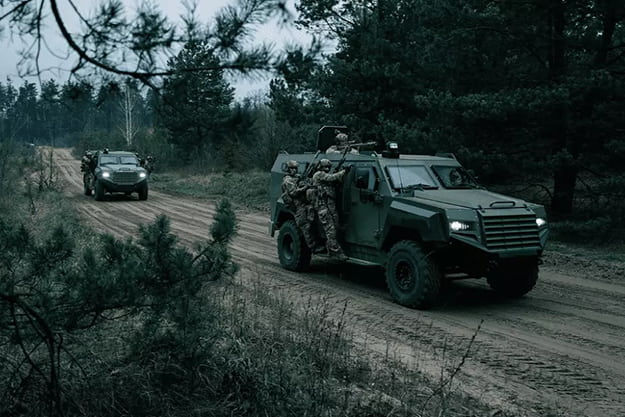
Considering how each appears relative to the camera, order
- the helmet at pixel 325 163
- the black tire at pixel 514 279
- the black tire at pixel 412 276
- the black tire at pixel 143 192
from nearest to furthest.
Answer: the black tire at pixel 412 276 → the black tire at pixel 514 279 → the helmet at pixel 325 163 → the black tire at pixel 143 192

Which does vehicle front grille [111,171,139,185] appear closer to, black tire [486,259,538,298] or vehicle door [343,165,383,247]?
vehicle door [343,165,383,247]

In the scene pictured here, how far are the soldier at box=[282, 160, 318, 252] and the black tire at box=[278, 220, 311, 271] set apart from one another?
305 millimetres

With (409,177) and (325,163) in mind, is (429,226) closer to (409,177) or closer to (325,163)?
(409,177)

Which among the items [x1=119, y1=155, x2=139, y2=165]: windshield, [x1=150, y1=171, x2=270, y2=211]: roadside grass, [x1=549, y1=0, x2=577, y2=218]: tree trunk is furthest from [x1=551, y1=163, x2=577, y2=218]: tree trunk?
[x1=119, y1=155, x2=139, y2=165]: windshield

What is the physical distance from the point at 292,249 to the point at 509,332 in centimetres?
405

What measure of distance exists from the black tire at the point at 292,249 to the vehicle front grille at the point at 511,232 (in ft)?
10.9

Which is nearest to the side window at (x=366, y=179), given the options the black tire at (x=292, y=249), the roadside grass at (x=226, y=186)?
the black tire at (x=292, y=249)

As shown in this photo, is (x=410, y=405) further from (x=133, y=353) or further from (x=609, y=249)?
(x=609, y=249)

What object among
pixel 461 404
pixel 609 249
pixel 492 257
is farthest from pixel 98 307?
Answer: pixel 609 249

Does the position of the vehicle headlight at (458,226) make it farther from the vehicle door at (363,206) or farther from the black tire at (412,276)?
the vehicle door at (363,206)

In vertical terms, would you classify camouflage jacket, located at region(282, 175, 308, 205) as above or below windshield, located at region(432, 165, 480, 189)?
below

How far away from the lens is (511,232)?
7059mm

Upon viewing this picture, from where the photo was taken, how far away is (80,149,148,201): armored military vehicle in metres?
21.2

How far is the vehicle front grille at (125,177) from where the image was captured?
21.3 meters
